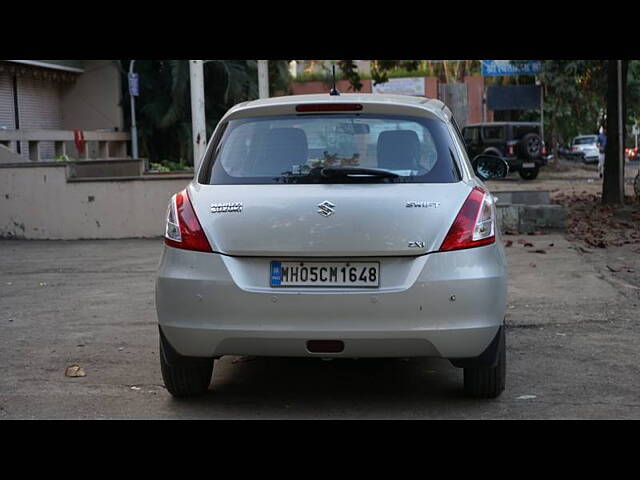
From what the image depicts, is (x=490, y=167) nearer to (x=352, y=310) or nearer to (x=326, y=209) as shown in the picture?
(x=326, y=209)

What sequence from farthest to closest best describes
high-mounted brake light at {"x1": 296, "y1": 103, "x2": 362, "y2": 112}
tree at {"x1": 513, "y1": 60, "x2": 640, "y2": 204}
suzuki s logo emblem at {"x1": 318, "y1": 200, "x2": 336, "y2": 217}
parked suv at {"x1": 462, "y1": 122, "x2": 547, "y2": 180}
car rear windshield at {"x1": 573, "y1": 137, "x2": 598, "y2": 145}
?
car rear windshield at {"x1": 573, "y1": 137, "x2": 598, "y2": 145}, tree at {"x1": 513, "y1": 60, "x2": 640, "y2": 204}, parked suv at {"x1": 462, "y1": 122, "x2": 547, "y2": 180}, high-mounted brake light at {"x1": 296, "y1": 103, "x2": 362, "y2": 112}, suzuki s logo emblem at {"x1": 318, "y1": 200, "x2": 336, "y2": 217}

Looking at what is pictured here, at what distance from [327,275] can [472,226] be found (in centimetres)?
78

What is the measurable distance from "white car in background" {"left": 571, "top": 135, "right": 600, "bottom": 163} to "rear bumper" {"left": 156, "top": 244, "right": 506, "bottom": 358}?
1834 inches

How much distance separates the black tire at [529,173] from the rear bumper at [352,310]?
2882cm

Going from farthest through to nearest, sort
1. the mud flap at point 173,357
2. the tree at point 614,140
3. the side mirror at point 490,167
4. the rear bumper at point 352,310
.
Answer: the tree at point 614,140
the side mirror at point 490,167
the mud flap at point 173,357
the rear bumper at point 352,310

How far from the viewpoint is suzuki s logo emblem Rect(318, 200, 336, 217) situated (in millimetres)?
5148

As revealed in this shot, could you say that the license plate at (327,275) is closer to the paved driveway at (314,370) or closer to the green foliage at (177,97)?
the paved driveway at (314,370)

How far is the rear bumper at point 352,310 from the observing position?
5.04 m

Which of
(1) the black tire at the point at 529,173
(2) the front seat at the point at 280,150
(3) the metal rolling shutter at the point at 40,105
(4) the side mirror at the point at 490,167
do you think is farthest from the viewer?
(1) the black tire at the point at 529,173

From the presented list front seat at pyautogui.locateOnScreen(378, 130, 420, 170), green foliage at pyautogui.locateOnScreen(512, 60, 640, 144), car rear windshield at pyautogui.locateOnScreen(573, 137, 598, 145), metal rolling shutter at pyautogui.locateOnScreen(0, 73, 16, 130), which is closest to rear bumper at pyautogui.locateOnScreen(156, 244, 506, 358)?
front seat at pyautogui.locateOnScreen(378, 130, 420, 170)

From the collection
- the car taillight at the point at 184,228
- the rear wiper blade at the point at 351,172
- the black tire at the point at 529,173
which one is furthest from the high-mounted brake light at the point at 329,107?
the black tire at the point at 529,173

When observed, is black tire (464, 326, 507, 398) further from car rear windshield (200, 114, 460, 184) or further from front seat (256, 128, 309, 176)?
front seat (256, 128, 309, 176)

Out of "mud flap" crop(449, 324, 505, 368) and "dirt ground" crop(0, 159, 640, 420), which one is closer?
"mud flap" crop(449, 324, 505, 368)
